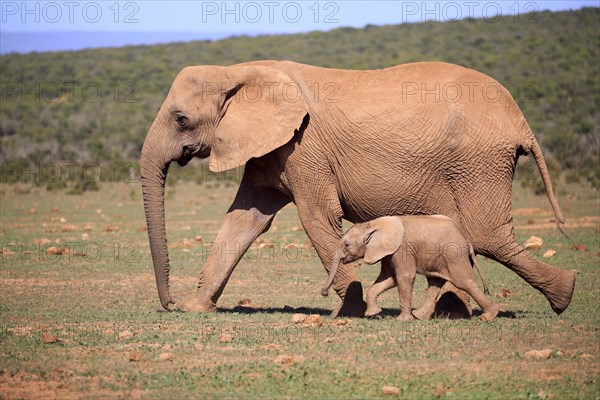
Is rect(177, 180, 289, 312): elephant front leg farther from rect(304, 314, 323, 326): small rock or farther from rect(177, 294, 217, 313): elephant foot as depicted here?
rect(304, 314, 323, 326): small rock

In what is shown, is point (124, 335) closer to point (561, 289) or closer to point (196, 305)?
point (196, 305)

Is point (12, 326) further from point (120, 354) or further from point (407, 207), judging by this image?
point (407, 207)

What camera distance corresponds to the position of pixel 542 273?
11258 millimetres

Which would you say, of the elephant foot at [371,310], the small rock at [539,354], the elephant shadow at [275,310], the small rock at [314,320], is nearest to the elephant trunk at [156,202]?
the elephant shadow at [275,310]

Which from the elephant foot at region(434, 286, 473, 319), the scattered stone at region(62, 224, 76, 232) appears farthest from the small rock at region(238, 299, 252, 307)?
the scattered stone at region(62, 224, 76, 232)

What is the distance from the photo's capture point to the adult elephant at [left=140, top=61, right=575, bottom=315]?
11.1 m

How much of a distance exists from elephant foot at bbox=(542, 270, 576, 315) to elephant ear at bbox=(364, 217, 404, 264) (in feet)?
5.68

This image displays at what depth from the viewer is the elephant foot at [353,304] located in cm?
1141

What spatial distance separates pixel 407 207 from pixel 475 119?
1.15 m

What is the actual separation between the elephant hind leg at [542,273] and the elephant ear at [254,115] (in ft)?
8.18

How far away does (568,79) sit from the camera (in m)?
52.0

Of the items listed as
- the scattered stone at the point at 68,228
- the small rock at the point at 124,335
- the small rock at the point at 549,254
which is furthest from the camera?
the scattered stone at the point at 68,228

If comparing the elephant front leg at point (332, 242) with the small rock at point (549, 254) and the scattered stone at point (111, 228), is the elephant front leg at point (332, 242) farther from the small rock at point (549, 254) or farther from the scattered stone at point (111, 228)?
the scattered stone at point (111, 228)

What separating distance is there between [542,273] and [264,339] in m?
3.15
